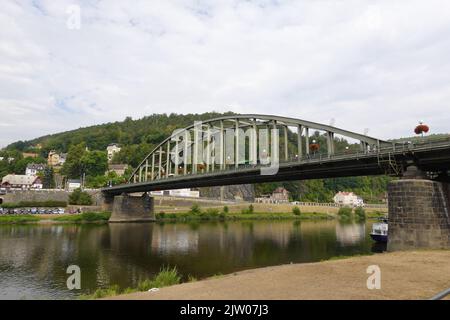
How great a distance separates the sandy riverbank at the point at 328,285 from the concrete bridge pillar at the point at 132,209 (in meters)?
57.6

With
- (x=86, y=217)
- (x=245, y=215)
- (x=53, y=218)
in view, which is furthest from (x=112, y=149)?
(x=53, y=218)

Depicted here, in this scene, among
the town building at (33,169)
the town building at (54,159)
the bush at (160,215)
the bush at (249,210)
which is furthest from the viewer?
the town building at (54,159)

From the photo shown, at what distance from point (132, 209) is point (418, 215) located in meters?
57.1

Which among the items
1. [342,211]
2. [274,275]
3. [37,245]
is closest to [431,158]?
[274,275]

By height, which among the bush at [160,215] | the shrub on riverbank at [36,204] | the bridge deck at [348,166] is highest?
the bridge deck at [348,166]

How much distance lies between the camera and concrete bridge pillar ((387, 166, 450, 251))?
21047 millimetres

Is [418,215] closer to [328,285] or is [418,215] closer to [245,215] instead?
[328,285]

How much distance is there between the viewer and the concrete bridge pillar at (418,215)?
69.1 ft

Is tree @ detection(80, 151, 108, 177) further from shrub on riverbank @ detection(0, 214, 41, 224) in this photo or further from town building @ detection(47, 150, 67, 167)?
town building @ detection(47, 150, 67, 167)

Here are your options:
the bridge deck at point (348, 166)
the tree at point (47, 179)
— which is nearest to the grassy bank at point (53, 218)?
the bridge deck at point (348, 166)

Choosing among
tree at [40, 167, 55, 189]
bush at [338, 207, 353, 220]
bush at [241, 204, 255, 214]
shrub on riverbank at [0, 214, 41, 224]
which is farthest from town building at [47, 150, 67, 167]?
bush at [338, 207, 353, 220]

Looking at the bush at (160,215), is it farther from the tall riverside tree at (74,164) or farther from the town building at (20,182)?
the town building at (20,182)

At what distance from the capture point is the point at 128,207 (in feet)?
222

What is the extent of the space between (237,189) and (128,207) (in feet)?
164
